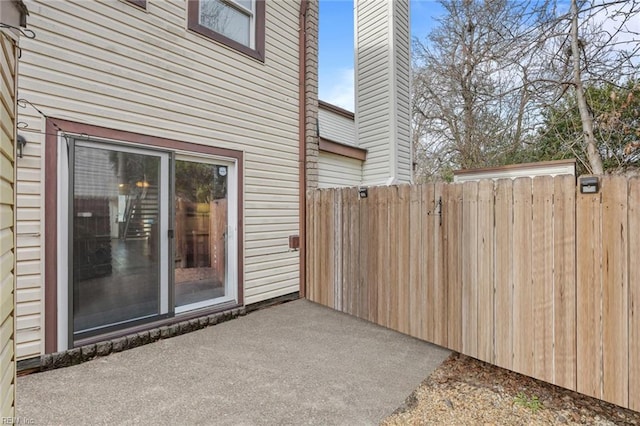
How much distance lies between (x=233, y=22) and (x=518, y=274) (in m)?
4.64

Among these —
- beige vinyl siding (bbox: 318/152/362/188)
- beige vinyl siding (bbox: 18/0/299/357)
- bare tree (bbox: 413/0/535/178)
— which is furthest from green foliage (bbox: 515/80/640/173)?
beige vinyl siding (bbox: 18/0/299/357)

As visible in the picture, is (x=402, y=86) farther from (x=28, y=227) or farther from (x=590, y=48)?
(x=28, y=227)

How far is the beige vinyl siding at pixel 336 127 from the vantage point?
25.3ft

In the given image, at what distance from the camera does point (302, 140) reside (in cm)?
533

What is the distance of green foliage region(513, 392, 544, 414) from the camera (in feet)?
7.89

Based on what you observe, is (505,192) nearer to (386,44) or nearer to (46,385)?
(46,385)

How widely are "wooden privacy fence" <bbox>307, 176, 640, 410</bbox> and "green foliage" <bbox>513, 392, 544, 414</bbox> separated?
0.58 ft

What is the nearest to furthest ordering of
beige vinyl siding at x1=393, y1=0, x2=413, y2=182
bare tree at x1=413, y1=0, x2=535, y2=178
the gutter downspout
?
the gutter downspout → beige vinyl siding at x1=393, y1=0, x2=413, y2=182 → bare tree at x1=413, y1=0, x2=535, y2=178

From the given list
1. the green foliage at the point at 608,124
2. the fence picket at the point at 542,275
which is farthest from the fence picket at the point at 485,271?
the green foliage at the point at 608,124

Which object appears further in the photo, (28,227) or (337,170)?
(337,170)

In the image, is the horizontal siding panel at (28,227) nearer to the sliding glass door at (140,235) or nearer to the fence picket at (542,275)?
the sliding glass door at (140,235)

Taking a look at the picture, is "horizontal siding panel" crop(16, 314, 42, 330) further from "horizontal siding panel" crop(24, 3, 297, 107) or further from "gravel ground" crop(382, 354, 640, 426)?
"gravel ground" crop(382, 354, 640, 426)

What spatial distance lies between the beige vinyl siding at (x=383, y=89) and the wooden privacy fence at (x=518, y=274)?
10.7ft

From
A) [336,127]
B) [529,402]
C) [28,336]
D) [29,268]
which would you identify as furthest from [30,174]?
[336,127]
